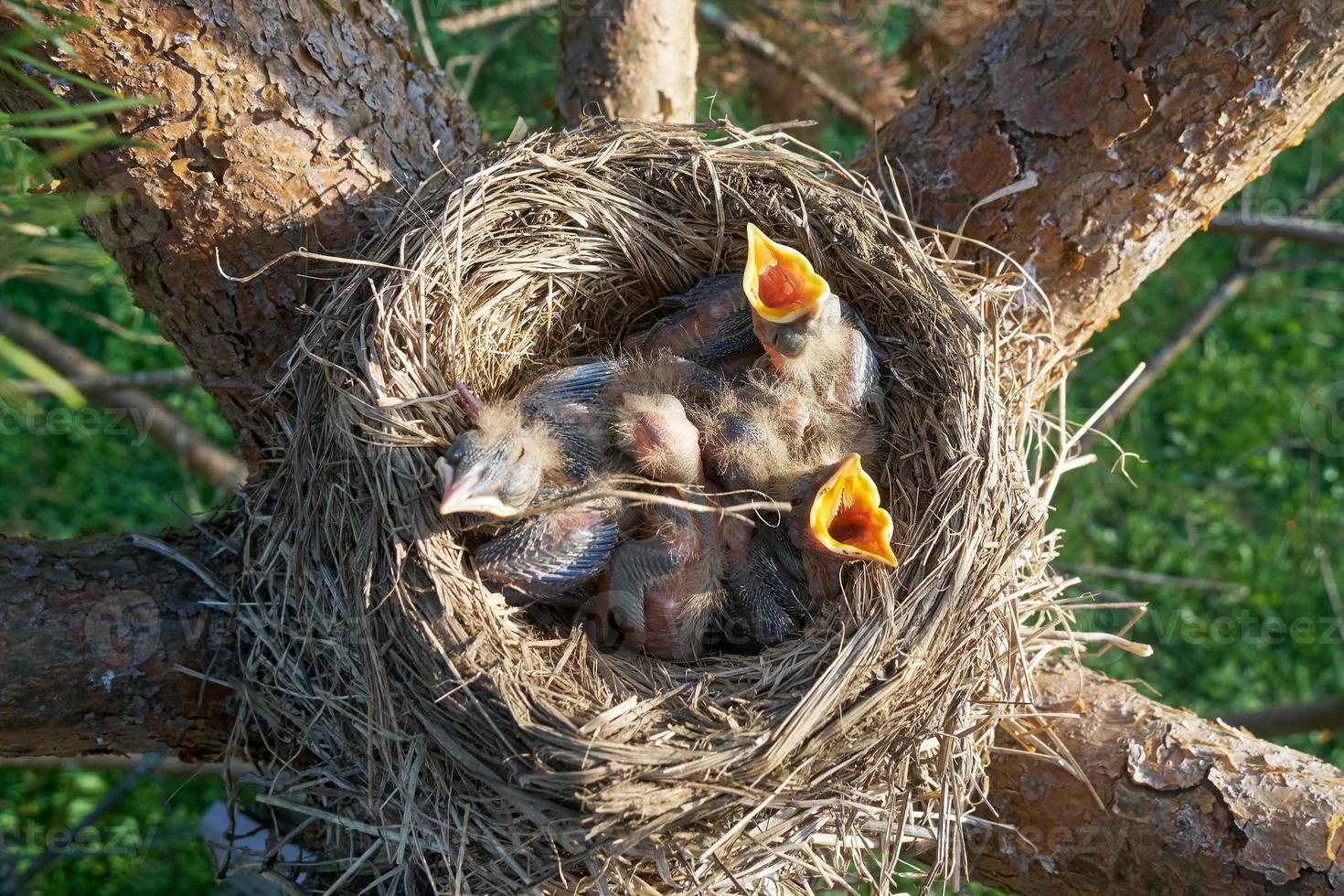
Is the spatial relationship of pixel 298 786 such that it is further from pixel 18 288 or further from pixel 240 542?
pixel 18 288

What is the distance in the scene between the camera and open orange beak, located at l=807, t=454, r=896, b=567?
1471 mm

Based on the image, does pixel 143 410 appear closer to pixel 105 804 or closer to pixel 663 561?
pixel 105 804

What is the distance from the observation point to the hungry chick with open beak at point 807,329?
1.62 metres

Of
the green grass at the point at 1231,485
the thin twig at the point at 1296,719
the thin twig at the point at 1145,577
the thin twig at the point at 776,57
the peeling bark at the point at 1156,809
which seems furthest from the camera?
the green grass at the point at 1231,485

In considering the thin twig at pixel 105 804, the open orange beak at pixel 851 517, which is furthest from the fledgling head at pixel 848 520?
the thin twig at pixel 105 804

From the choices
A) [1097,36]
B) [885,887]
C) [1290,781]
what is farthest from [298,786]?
[1097,36]

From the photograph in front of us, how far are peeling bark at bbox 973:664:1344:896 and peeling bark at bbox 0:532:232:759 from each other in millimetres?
1284

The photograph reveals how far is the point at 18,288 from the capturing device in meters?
4.12

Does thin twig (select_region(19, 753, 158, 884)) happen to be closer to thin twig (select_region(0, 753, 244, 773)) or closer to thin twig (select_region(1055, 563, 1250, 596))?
thin twig (select_region(0, 753, 244, 773))

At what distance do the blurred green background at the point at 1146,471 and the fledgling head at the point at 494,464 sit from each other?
200cm

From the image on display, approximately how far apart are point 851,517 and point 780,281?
A: 42 cm

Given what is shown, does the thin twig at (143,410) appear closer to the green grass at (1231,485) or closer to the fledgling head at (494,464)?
the fledgling head at (494,464)

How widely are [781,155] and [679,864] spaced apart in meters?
1.16

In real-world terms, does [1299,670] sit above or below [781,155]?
below
